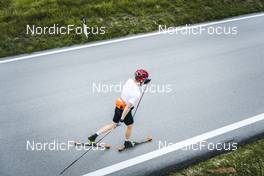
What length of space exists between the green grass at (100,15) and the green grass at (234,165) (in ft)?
22.6

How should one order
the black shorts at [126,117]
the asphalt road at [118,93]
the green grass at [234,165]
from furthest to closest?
the asphalt road at [118,93], the black shorts at [126,117], the green grass at [234,165]

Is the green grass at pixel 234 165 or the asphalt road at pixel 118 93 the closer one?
the green grass at pixel 234 165

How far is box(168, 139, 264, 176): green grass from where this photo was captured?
7.25m

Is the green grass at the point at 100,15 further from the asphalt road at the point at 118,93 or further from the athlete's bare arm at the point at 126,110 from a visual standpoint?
the athlete's bare arm at the point at 126,110

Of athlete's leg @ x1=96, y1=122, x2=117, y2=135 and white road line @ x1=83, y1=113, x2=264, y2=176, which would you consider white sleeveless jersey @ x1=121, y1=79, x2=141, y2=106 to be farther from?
white road line @ x1=83, y1=113, x2=264, y2=176

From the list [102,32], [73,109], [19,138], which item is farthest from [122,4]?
[19,138]

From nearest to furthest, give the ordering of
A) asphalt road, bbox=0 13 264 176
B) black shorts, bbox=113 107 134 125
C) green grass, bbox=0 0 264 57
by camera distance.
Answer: black shorts, bbox=113 107 134 125
asphalt road, bbox=0 13 264 176
green grass, bbox=0 0 264 57

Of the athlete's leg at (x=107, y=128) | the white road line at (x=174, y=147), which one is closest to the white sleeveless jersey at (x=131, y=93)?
the athlete's leg at (x=107, y=128)

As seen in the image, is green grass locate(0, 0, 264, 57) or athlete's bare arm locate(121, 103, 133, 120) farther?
green grass locate(0, 0, 264, 57)

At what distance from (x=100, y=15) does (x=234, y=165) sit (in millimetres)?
8571

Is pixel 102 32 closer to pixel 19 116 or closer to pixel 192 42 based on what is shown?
pixel 192 42

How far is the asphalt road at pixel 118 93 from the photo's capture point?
7.86 m

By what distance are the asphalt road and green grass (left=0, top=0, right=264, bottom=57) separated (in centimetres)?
84

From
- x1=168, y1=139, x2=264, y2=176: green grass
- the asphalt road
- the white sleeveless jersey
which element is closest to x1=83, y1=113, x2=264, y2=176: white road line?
the asphalt road
